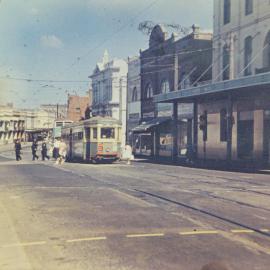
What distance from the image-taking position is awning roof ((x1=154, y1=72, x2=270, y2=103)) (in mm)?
26077

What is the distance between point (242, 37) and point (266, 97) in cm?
572

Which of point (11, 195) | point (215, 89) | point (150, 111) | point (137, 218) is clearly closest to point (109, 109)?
point (150, 111)

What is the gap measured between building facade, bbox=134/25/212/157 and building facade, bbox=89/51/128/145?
12547mm

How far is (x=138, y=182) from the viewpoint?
18344 mm

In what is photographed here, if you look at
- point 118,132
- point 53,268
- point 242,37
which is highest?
point 242,37

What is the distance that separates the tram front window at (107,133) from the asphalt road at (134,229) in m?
17.6

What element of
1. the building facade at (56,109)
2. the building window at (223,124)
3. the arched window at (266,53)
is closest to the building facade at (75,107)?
the building facade at (56,109)

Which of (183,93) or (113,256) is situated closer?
(113,256)

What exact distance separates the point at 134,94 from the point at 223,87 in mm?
27990

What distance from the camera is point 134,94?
56.9m

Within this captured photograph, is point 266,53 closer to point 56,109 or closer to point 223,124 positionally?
point 223,124

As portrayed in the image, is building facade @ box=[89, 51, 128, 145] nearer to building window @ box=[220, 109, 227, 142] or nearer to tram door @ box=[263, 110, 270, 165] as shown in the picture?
building window @ box=[220, 109, 227, 142]

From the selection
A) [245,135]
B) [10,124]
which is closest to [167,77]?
[245,135]

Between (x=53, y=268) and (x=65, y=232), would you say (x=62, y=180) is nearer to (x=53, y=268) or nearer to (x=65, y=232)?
(x=65, y=232)
